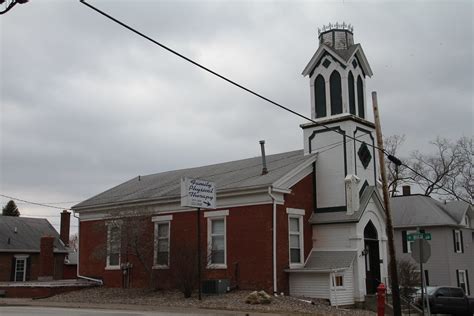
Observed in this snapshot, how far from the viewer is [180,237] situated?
2873 centimetres

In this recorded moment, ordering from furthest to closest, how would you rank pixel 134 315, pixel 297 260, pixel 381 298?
pixel 297 260 → pixel 134 315 → pixel 381 298

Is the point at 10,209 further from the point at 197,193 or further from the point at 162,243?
the point at 197,193

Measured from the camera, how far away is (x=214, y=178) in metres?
30.8

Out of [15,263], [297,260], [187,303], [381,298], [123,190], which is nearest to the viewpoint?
[381,298]

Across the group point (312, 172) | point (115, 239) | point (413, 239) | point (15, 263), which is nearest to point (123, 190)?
point (115, 239)

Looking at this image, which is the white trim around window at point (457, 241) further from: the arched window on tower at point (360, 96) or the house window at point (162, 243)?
the house window at point (162, 243)

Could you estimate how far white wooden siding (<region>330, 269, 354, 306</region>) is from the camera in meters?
24.7

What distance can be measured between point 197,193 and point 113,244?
9.12 m

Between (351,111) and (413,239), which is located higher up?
(351,111)

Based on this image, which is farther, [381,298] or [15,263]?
[15,263]

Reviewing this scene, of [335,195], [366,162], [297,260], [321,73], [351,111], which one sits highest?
[321,73]

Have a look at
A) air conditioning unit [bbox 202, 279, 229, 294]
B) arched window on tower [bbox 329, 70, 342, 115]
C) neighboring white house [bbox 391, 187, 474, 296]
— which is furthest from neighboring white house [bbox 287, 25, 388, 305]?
neighboring white house [bbox 391, 187, 474, 296]

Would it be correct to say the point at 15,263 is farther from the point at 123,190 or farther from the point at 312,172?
the point at 312,172

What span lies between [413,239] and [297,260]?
8.41 meters
